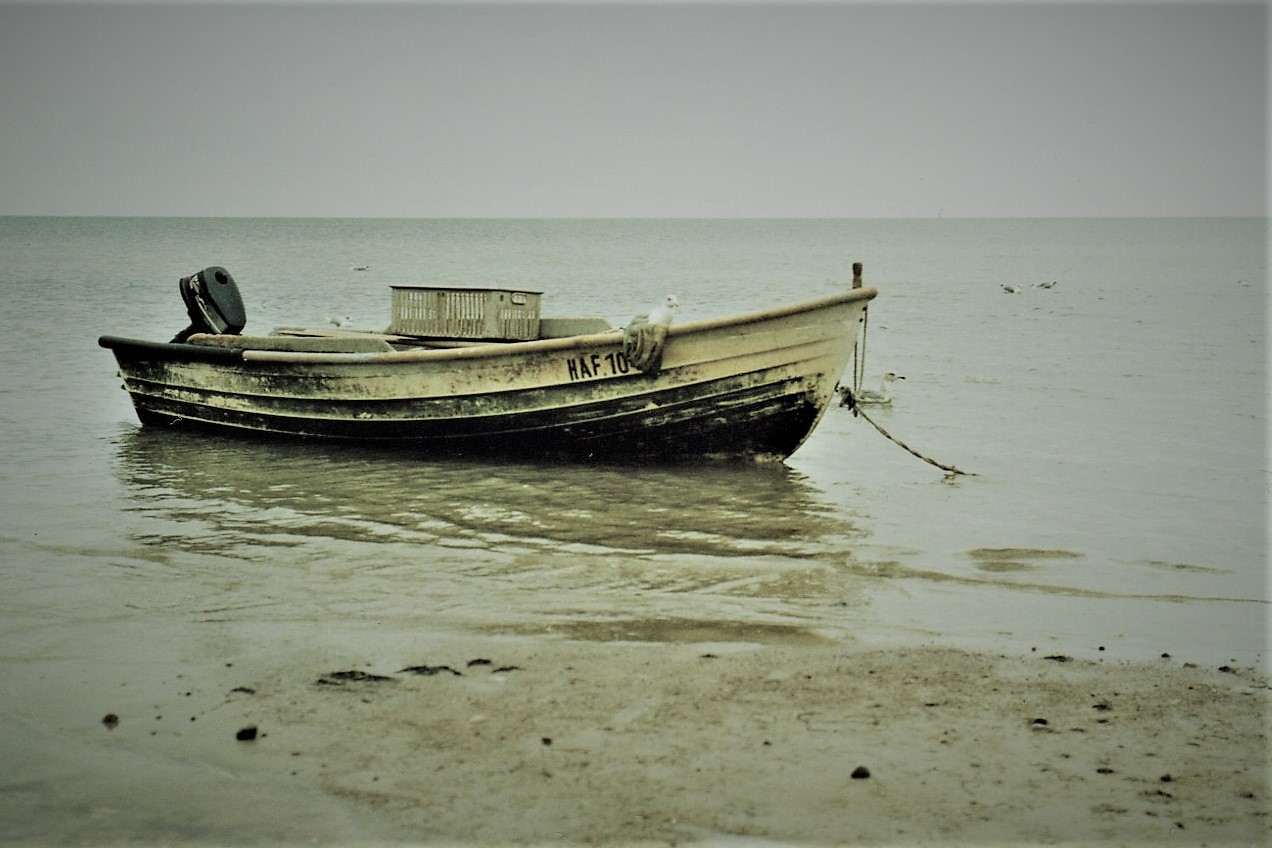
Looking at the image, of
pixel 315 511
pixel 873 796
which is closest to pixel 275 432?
pixel 315 511

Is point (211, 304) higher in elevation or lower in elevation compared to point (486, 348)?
higher

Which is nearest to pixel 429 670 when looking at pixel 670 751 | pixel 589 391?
pixel 670 751

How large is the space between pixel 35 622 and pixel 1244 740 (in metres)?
5.38

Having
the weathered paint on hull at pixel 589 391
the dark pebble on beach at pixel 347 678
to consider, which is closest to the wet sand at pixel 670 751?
the dark pebble on beach at pixel 347 678

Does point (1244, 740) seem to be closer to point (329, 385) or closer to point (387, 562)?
point (387, 562)

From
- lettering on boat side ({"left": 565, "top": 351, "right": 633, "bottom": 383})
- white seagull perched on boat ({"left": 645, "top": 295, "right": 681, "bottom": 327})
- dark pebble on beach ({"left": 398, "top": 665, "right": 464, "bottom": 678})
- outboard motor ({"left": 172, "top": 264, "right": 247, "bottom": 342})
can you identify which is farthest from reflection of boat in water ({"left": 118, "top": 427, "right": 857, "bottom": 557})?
dark pebble on beach ({"left": 398, "top": 665, "right": 464, "bottom": 678})

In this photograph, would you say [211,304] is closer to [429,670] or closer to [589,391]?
[589,391]

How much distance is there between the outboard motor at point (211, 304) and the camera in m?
11.9

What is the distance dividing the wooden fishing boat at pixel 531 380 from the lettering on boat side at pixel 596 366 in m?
0.01

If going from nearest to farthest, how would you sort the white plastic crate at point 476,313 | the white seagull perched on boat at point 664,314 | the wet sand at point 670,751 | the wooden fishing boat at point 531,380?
the wet sand at point 670,751 → the white seagull perched on boat at point 664,314 → the wooden fishing boat at point 531,380 → the white plastic crate at point 476,313

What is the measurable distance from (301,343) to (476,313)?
177cm

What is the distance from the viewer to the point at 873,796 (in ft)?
12.4

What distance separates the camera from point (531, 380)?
973cm

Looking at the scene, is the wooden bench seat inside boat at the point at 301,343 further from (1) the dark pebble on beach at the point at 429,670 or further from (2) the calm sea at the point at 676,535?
(1) the dark pebble on beach at the point at 429,670
